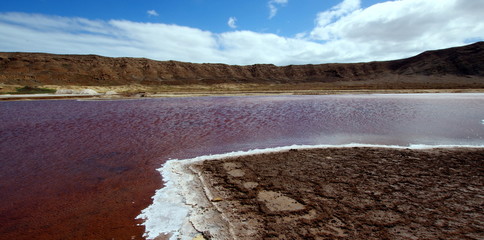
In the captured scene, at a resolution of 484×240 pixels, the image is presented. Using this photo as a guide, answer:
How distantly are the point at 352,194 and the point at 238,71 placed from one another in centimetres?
7730

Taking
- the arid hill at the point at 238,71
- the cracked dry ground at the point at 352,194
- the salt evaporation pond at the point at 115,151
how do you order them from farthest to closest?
1. the arid hill at the point at 238,71
2. the salt evaporation pond at the point at 115,151
3. the cracked dry ground at the point at 352,194

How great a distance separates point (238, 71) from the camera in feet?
261

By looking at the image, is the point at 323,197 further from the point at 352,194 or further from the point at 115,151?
the point at 115,151

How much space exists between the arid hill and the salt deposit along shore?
145 feet

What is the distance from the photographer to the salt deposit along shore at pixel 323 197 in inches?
126

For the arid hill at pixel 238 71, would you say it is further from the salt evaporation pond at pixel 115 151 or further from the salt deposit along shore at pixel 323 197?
the salt deposit along shore at pixel 323 197

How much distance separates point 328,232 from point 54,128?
469 inches

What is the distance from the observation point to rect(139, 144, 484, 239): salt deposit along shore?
10.5 feet

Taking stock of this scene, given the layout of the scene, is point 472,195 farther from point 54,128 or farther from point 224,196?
point 54,128

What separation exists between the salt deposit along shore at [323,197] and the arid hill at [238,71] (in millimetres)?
44196

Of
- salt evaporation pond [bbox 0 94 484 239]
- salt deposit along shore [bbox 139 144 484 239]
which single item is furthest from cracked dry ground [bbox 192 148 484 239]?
salt evaporation pond [bbox 0 94 484 239]

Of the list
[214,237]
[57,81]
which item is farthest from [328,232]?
[57,81]

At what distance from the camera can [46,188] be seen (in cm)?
475

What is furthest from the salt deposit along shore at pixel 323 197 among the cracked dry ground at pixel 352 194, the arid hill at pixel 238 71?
the arid hill at pixel 238 71
